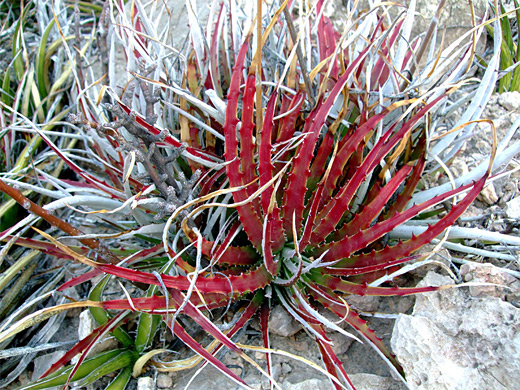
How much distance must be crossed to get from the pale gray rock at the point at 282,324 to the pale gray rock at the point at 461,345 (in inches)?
9.2

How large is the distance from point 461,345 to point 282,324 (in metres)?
0.38

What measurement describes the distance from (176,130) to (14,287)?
689 millimetres

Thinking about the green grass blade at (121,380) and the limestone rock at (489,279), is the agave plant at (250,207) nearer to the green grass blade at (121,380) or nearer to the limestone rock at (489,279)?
the green grass blade at (121,380)

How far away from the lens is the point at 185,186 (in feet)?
3.04

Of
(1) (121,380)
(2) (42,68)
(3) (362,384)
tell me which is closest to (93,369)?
(1) (121,380)

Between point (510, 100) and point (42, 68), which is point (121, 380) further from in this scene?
point (510, 100)

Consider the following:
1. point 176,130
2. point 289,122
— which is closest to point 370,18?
point 289,122

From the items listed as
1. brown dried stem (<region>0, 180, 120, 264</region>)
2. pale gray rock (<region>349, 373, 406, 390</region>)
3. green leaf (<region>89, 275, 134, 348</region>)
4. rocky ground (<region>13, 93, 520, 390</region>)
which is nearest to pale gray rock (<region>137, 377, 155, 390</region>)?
rocky ground (<region>13, 93, 520, 390</region>)

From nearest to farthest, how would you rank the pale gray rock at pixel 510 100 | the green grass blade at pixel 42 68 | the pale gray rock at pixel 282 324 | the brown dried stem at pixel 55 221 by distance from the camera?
1. the brown dried stem at pixel 55 221
2. the pale gray rock at pixel 282 324
3. the pale gray rock at pixel 510 100
4. the green grass blade at pixel 42 68

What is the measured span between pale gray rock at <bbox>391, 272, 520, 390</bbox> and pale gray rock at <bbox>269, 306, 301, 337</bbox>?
233 mm

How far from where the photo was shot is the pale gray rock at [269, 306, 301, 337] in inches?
39.6

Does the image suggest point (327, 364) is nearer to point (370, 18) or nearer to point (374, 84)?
point (374, 84)

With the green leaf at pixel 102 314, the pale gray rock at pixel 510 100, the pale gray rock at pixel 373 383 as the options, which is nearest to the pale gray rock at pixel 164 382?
the green leaf at pixel 102 314

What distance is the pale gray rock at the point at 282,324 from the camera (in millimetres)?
1005
